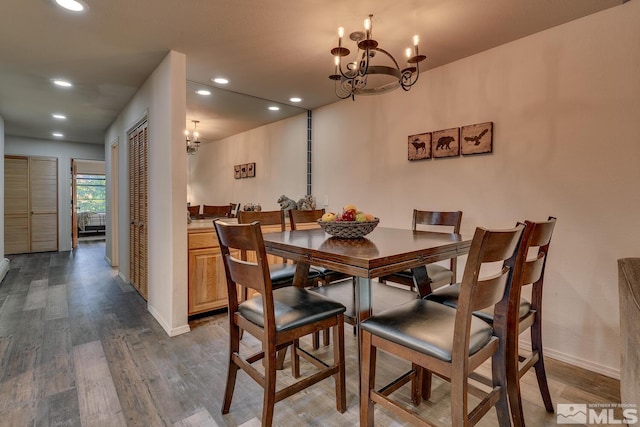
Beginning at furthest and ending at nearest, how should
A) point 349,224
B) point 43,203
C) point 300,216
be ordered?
point 43,203, point 300,216, point 349,224

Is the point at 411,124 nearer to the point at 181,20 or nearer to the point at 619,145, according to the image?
the point at 619,145

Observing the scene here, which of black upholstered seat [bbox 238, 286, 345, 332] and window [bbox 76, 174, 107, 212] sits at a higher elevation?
window [bbox 76, 174, 107, 212]

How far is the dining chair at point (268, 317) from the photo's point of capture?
4.37ft

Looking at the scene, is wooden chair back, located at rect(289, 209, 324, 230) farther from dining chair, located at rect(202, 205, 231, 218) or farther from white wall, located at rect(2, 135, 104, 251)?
white wall, located at rect(2, 135, 104, 251)

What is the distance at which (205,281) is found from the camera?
2902 mm

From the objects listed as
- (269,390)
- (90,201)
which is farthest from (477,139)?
(90,201)

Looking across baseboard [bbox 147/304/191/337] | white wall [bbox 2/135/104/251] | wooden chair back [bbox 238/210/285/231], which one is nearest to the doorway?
white wall [bbox 2/135/104/251]

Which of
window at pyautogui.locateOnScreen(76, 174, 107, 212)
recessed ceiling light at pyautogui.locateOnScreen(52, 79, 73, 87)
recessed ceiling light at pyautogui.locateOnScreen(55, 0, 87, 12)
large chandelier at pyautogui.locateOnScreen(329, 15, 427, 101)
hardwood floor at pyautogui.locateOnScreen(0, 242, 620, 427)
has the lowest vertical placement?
hardwood floor at pyautogui.locateOnScreen(0, 242, 620, 427)

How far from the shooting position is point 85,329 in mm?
2674

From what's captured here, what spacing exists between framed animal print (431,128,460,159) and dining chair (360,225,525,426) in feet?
5.48

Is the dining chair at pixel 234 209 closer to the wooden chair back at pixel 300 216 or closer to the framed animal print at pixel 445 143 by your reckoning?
the wooden chair back at pixel 300 216

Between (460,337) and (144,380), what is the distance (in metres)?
1.88

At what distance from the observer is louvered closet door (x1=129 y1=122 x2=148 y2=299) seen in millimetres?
3275

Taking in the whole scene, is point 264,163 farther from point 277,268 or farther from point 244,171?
point 277,268
